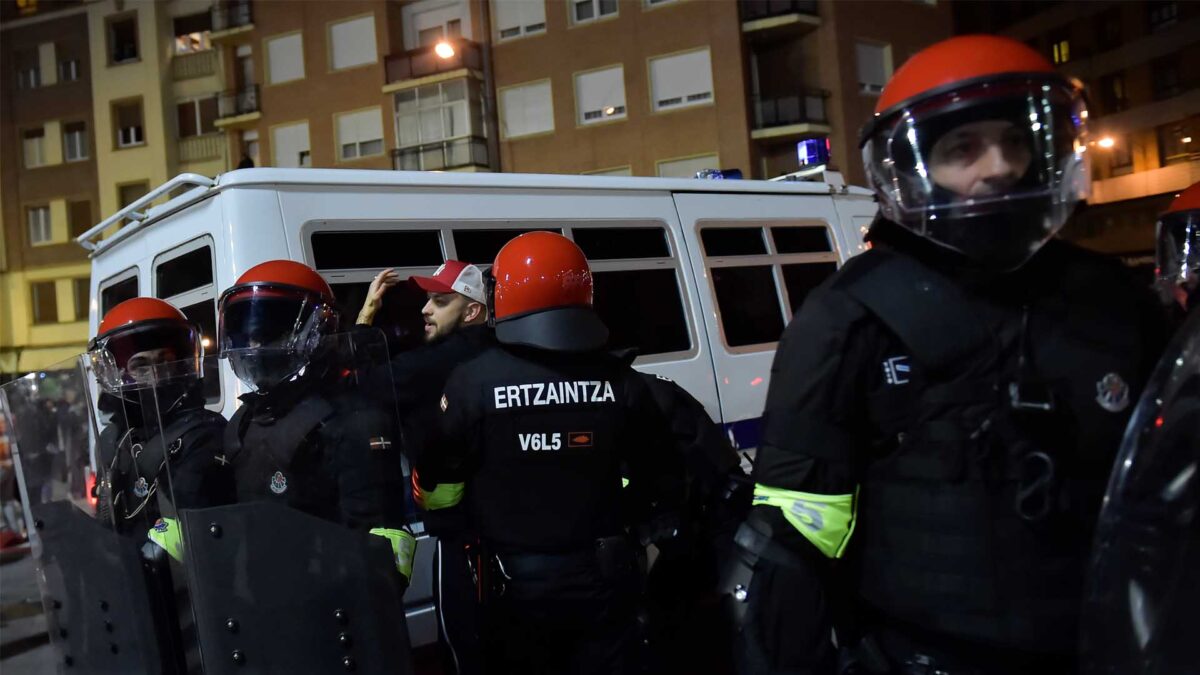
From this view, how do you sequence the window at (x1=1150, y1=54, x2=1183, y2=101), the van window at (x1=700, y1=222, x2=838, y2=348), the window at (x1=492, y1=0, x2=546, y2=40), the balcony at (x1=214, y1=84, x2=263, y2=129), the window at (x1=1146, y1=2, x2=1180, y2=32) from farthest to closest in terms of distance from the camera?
the window at (x1=492, y1=0, x2=546, y2=40), the balcony at (x1=214, y1=84, x2=263, y2=129), the window at (x1=1146, y1=2, x2=1180, y2=32), the window at (x1=1150, y1=54, x2=1183, y2=101), the van window at (x1=700, y1=222, x2=838, y2=348)

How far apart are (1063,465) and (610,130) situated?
1765 centimetres

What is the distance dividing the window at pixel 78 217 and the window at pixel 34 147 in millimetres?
981

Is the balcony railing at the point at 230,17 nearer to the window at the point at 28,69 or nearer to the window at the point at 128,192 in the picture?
the window at the point at 128,192

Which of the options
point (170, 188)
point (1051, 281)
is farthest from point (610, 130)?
point (1051, 281)

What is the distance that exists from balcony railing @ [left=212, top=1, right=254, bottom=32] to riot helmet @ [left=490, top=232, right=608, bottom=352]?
557 inches

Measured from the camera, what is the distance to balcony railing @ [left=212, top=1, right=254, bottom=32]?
15352 millimetres

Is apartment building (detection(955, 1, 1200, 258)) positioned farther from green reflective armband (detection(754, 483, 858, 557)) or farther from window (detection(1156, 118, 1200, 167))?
green reflective armband (detection(754, 483, 858, 557))

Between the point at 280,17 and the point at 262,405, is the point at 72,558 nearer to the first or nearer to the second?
the point at 262,405

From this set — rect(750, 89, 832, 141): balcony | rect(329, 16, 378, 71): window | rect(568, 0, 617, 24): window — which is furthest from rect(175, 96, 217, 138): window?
rect(750, 89, 832, 141): balcony

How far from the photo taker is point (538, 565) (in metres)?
2.73

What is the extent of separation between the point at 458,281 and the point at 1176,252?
2.69 m

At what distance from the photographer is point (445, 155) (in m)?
16.4

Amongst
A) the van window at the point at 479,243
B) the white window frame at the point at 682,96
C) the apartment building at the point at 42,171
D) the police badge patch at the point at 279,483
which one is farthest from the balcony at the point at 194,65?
the police badge patch at the point at 279,483

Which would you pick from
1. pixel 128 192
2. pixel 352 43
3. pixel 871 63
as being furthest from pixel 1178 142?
pixel 128 192
